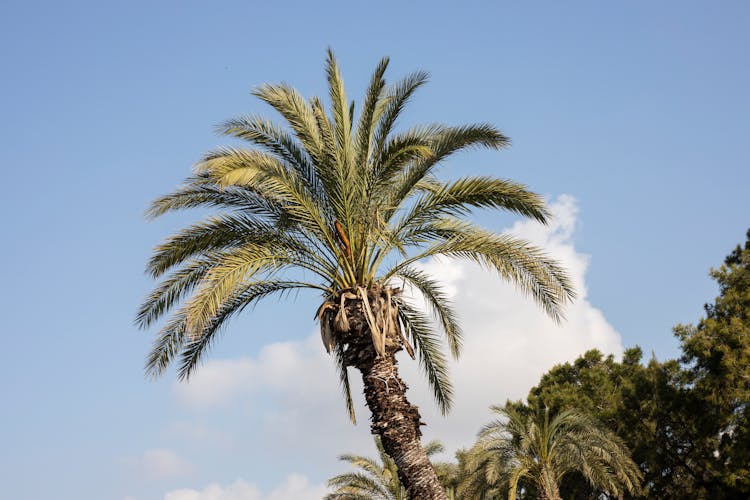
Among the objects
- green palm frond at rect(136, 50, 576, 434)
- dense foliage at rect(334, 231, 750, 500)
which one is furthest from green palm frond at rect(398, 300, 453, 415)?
dense foliage at rect(334, 231, 750, 500)

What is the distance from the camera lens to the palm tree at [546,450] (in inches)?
1126

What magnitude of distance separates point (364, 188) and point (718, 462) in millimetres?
23593

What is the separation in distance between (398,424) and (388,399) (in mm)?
440

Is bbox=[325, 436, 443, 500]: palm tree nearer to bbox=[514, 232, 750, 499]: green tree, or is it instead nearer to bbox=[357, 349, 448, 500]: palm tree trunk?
bbox=[514, 232, 750, 499]: green tree

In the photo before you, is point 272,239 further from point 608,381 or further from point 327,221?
point 608,381

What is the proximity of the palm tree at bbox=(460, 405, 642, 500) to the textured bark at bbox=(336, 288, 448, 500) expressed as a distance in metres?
15.8

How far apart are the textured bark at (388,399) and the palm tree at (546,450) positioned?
15.8m

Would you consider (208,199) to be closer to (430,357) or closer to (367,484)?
(430,357)

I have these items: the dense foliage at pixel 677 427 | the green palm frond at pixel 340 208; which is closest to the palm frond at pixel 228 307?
the green palm frond at pixel 340 208

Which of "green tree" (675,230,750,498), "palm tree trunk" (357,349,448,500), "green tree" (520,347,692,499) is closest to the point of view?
"palm tree trunk" (357,349,448,500)

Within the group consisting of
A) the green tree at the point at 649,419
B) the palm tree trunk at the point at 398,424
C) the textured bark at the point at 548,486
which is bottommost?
the palm tree trunk at the point at 398,424

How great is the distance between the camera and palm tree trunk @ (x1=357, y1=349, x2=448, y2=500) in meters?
13.2

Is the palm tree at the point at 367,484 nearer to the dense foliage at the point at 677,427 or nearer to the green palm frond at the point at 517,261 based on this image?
the dense foliage at the point at 677,427

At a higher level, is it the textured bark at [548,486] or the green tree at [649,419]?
the green tree at [649,419]
